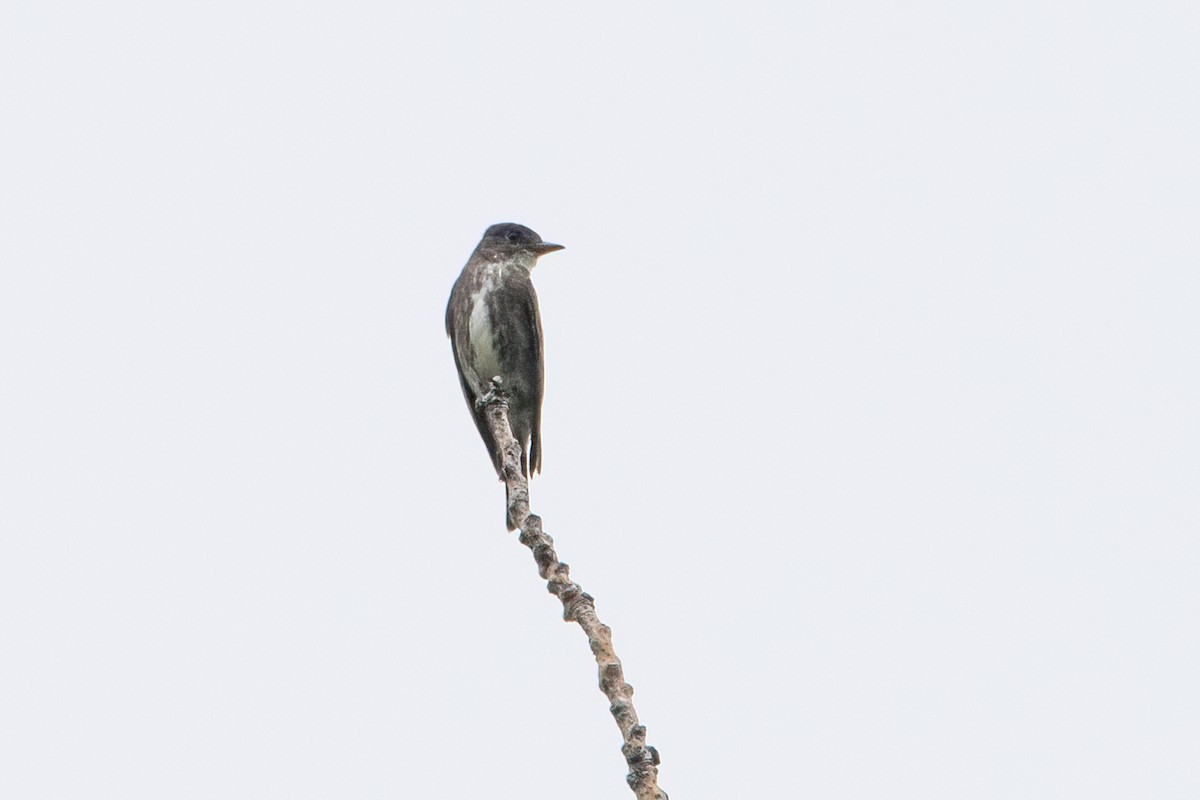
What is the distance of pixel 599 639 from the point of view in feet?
9.80

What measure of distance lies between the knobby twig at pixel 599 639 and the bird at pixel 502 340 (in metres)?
5.81

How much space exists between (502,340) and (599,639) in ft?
23.3

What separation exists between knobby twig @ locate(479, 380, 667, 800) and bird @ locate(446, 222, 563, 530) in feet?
19.1

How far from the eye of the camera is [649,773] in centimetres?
269

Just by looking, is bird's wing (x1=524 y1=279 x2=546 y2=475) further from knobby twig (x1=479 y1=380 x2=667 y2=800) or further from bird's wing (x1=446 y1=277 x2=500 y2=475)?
knobby twig (x1=479 y1=380 x2=667 y2=800)

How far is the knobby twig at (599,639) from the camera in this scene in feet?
8.88

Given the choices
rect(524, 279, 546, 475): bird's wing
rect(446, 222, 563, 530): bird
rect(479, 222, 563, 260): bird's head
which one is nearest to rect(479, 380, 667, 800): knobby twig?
rect(446, 222, 563, 530): bird

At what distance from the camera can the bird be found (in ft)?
32.9

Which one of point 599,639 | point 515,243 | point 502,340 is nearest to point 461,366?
point 502,340

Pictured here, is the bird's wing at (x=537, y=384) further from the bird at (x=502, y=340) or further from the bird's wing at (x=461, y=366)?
the bird's wing at (x=461, y=366)

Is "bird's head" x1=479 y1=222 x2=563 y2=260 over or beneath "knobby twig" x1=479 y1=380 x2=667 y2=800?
over

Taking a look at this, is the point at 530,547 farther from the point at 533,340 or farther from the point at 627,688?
the point at 533,340

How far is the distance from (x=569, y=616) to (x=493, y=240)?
7.90 meters

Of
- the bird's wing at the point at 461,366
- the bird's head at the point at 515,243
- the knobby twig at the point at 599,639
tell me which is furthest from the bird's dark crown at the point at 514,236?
the knobby twig at the point at 599,639
